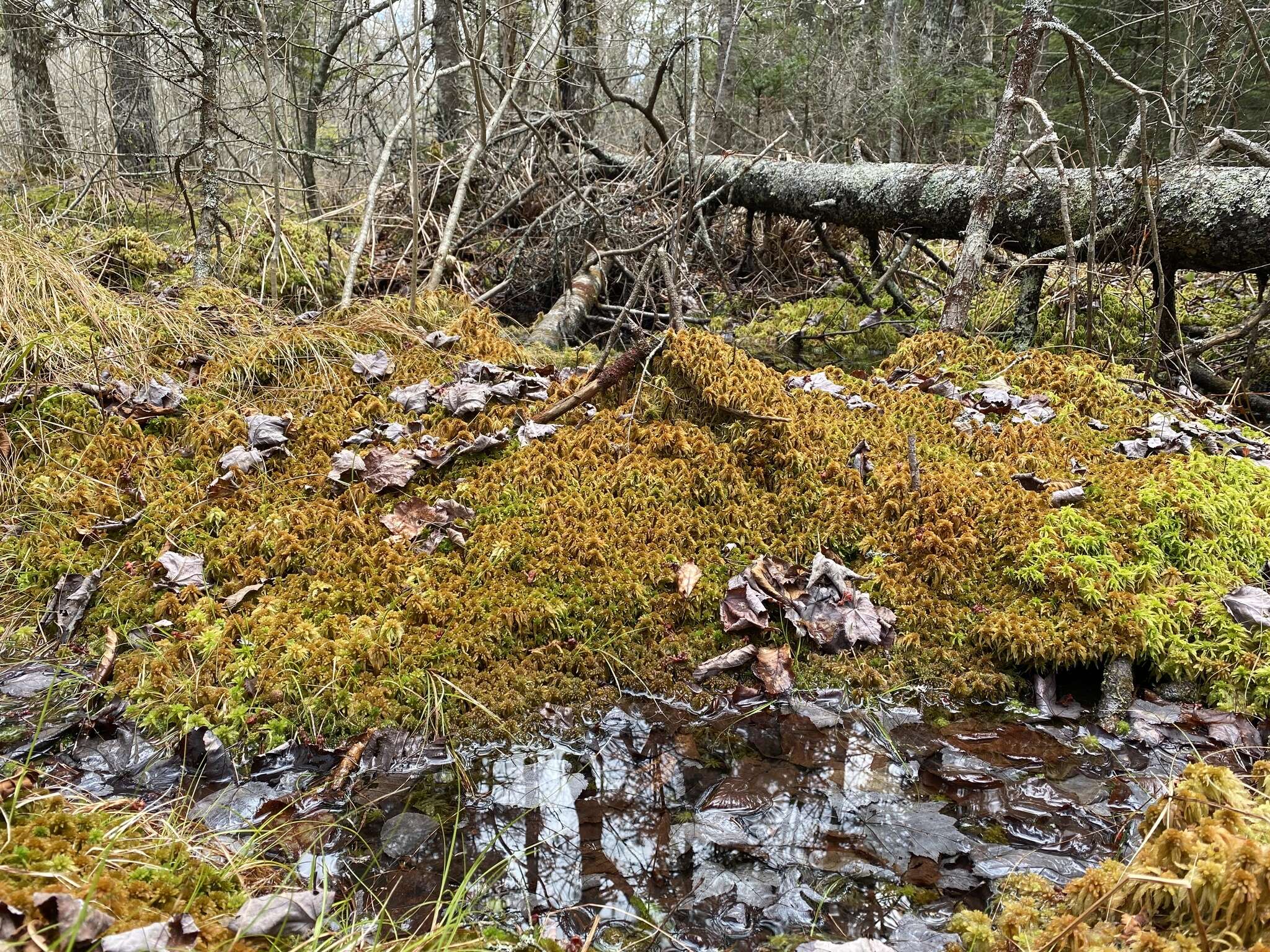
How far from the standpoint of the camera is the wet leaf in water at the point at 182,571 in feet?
8.98

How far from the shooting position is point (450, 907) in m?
1.61

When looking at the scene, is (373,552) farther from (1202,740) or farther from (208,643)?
(1202,740)

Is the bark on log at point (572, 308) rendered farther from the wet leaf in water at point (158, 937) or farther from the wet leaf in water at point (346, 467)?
the wet leaf in water at point (158, 937)

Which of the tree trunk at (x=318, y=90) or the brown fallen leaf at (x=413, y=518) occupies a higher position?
the tree trunk at (x=318, y=90)

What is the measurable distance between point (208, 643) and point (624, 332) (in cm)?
414

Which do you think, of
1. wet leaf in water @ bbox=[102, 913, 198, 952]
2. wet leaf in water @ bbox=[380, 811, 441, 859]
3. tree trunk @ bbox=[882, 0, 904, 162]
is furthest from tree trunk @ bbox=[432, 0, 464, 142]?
wet leaf in water @ bbox=[102, 913, 198, 952]

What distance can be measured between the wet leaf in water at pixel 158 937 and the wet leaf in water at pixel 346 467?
2.00 metres

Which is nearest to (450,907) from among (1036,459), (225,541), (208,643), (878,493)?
(208,643)

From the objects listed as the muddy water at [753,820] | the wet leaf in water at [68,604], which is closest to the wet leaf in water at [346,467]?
the wet leaf in water at [68,604]

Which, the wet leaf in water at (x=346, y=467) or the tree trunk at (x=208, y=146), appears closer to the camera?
the wet leaf in water at (x=346, y=467)

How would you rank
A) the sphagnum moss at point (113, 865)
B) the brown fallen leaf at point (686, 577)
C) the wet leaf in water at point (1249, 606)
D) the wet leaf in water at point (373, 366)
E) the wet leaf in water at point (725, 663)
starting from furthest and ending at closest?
the wet leaf in water at point (373, 366) < the brown fallen leaf at point (686, 577) < the wet leaf in water at point (725, 663) < the wet leaf in water at point (1249, 606) < the sphagnum moss at point (113, 865)

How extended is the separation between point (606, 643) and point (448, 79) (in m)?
7.25

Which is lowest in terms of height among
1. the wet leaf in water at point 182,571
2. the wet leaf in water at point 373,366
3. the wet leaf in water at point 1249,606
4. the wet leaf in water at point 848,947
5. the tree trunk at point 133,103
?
the wet leaf in water at point 848,947

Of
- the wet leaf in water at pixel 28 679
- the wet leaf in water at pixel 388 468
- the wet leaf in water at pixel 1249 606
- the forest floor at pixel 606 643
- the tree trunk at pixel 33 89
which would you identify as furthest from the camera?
the tree trunk at pixel 33 89
